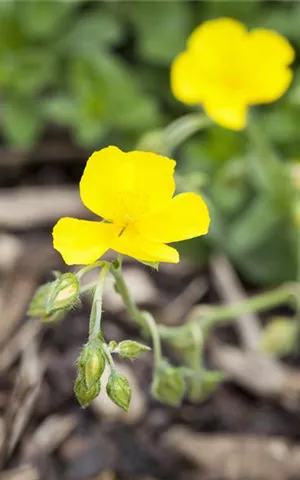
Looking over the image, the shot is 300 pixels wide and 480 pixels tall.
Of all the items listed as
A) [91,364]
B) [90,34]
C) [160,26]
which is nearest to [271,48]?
[160,26]

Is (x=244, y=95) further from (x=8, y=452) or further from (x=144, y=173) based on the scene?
(x=8, y=452)

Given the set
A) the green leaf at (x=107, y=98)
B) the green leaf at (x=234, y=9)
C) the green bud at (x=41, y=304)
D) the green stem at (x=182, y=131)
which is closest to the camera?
the green bud at (x=41, y=304)

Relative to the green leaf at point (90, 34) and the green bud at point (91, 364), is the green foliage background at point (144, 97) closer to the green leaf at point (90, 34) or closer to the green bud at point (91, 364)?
the green leaf at point (90, 34)

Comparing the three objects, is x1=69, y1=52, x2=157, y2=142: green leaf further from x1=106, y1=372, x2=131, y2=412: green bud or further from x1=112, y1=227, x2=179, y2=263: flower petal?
x1=106, y1=372, x2=131, y2=412: green bud

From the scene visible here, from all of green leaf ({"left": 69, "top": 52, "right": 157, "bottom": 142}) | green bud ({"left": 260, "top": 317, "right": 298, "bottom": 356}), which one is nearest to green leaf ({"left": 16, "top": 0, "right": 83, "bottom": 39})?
green leaf ({"left": 69, "top": 52, "right": 157, "bottom": 142})

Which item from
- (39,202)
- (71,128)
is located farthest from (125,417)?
(71,128)

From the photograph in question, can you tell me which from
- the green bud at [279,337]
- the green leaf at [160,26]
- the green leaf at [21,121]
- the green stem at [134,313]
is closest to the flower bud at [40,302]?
the green stem at [134,313]
